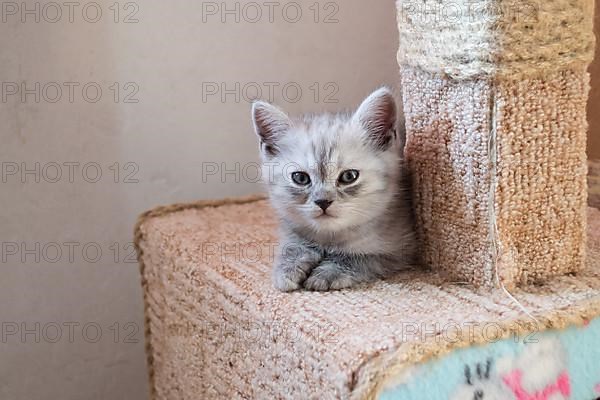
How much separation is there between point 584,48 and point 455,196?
0.29 metres

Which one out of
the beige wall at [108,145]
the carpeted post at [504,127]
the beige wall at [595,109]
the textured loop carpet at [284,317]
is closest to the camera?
the textured loop carpet at [284,317]

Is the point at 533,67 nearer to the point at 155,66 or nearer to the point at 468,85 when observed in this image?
the point at 468,85

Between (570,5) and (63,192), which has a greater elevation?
(570,5)

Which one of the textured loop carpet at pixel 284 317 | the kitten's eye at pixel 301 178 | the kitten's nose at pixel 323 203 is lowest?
the textured loop carpet at pixel 284 317

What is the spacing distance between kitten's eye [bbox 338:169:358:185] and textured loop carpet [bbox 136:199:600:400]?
0.56ft

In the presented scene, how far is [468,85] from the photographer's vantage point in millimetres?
1053

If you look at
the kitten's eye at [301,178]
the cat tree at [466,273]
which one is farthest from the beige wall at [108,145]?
the kitten's eye at [301,178]

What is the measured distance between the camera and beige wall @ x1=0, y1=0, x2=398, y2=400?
1.53 meters

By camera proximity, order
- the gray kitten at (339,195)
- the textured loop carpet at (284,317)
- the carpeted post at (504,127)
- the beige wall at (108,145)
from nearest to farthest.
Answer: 1. the textured loop carpet at (284,317)
2. the carpeted post at (504,127)
3. the gray kitten at (339,195)
4. the beige wall at (108,145)

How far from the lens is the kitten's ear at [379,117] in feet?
3.78

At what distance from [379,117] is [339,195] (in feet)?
0.50

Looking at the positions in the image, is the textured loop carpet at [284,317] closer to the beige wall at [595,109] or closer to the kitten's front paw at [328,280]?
the kitten's front paw at [328,280]

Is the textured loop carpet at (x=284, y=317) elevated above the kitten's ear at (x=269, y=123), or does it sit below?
below

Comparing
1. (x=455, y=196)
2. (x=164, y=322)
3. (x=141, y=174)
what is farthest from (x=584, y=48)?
(x=141, y=174)
